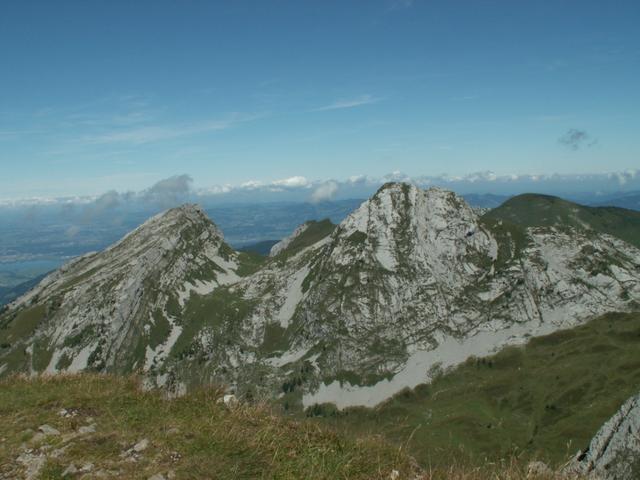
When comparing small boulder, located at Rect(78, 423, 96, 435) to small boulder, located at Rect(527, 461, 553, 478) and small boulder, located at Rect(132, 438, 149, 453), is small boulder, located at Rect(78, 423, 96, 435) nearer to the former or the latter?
small boulder, located at Rect(132, 438, 149, 453)

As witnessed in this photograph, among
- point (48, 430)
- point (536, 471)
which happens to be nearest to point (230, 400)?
point (48, 430)

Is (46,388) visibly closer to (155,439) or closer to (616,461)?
(155,439)

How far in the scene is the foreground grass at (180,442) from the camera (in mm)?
9451

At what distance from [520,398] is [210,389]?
214m

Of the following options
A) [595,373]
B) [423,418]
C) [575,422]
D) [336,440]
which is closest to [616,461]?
[336,440]

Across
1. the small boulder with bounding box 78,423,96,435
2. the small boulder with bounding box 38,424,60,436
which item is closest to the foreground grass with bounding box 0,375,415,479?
the small boulder with bounding box 78,423,96,435

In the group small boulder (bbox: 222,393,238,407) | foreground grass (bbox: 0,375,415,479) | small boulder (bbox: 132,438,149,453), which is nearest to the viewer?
foreground grass (bbox: 0,375,415,479)

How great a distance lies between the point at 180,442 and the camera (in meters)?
10.5

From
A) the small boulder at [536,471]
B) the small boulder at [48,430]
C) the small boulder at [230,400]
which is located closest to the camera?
the small boulder at [536,471]

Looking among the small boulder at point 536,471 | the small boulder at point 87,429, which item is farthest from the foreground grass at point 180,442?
the small boulder at point 536,471

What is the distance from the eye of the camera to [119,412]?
41.8 feet

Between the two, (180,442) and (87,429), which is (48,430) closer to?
(87,429)

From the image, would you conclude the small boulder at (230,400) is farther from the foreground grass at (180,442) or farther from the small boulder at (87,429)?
the small boulder at (87,429)

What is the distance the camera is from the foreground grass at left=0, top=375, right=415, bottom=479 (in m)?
9.45
